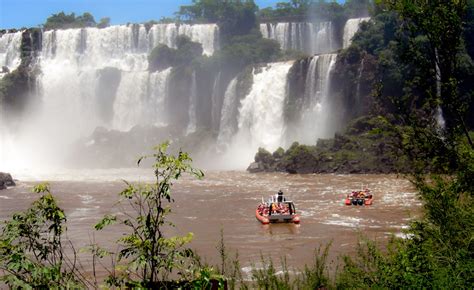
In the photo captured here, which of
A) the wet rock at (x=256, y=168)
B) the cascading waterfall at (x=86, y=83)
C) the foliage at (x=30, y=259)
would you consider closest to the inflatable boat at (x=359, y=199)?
the wet rock at (x=256, y=168)

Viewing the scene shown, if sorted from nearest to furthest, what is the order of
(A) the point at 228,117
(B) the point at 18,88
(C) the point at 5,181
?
1. (C) the point at 5,181
2. (A) the point at 228,117
3. (B) the point at 18,88

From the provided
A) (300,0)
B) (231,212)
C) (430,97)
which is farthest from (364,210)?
(300,0)

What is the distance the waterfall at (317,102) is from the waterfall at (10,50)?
3894 centimetres

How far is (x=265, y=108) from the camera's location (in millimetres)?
51031

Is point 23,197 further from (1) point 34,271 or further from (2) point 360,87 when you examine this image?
(2) point 360,87

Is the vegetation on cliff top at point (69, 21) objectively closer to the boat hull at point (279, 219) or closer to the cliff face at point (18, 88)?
the cliff face at point (18, 88)

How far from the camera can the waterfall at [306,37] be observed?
2665 inches

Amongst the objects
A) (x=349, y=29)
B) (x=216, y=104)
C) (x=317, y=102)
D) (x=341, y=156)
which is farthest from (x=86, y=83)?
(x=341, y=156)

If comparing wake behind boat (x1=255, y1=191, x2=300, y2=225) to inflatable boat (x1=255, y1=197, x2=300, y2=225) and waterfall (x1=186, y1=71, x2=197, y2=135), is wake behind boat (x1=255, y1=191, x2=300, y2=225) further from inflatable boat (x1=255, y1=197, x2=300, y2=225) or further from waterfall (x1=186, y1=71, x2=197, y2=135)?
waterfall (x1=186, y1=71, x2=197, y2=135)

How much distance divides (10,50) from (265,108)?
36.9m

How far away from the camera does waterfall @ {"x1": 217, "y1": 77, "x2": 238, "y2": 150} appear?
176 feet

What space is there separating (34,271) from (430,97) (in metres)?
4.69

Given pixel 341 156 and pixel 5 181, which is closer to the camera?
pixel 5 181

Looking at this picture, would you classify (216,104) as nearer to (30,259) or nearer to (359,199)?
(359,199)
